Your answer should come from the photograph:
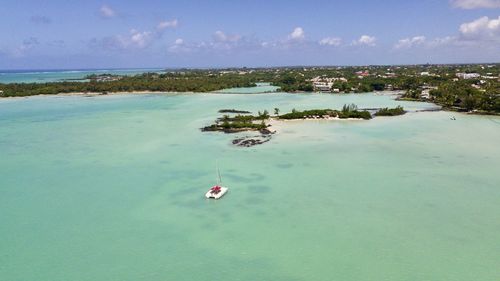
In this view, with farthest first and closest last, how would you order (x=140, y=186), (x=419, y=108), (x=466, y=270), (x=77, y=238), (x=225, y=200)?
(x=419, y=108) < (x=140, y=186) < (x=225, y=200) < (x=77, y=238) < (x=466, y=270)

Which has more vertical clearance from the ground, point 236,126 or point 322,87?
point 322,87

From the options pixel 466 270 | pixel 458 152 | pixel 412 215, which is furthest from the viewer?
pixel 458 152

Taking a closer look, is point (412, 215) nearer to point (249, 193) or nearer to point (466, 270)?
point (466, 270)

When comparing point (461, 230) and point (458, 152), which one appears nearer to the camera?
point (461, 230)

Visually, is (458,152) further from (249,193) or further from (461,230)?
(249,193)

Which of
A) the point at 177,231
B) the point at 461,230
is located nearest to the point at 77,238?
the point at 177,231

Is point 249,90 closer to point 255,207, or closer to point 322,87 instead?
point 322,87

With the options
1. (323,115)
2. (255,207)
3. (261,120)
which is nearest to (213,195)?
(255,207)

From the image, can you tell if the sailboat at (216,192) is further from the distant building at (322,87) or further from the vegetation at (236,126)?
the distant building at (322,87)
